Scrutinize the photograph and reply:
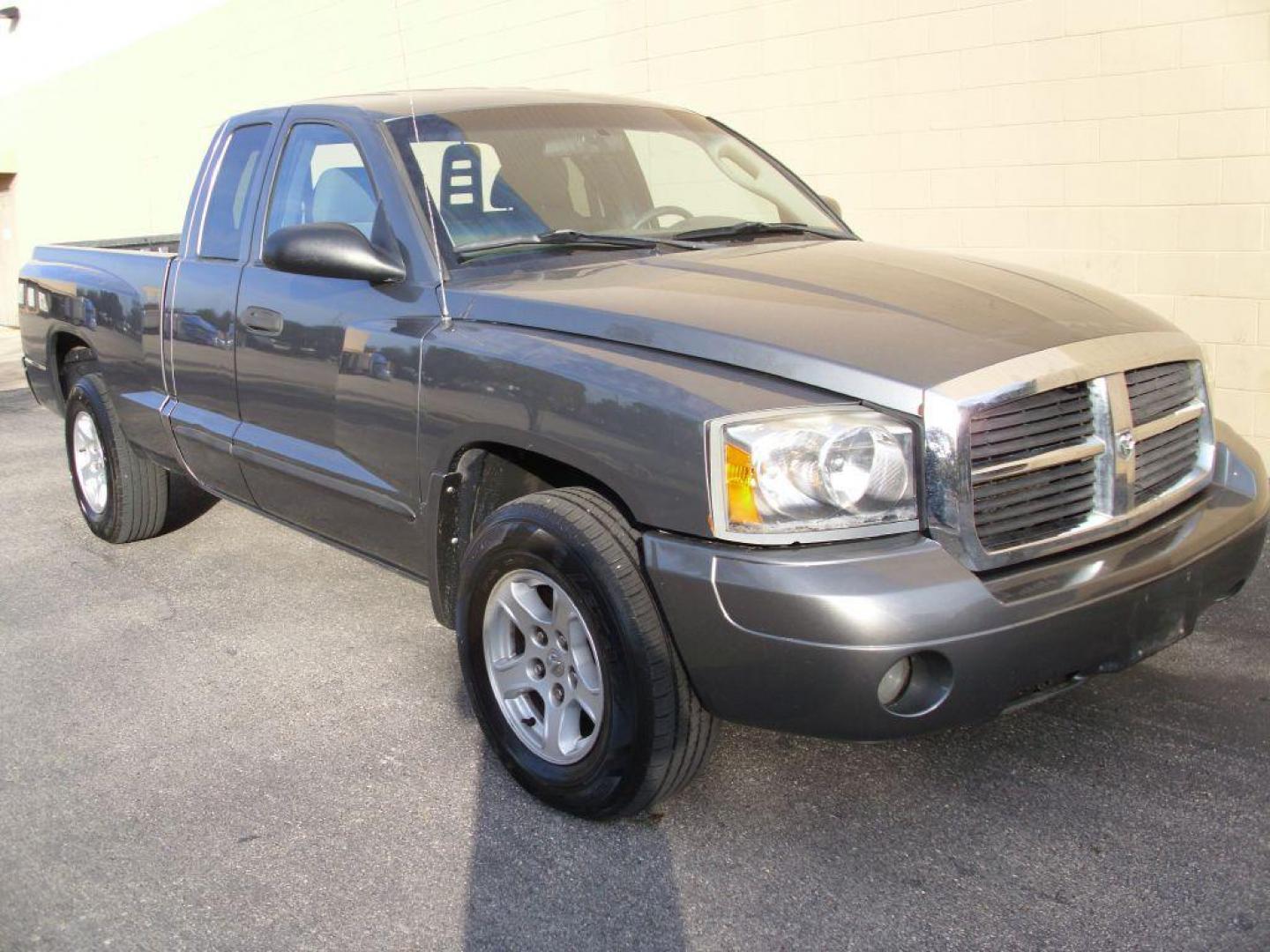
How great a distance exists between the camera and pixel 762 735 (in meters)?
3.90

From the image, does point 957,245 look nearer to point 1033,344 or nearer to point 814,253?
point 814,253

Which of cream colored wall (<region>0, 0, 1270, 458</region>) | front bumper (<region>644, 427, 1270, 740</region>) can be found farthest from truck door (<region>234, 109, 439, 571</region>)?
cream colored wall (<region>0, 0, 1270, 458</region>)

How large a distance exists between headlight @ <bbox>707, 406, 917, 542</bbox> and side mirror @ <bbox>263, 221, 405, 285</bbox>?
140cm

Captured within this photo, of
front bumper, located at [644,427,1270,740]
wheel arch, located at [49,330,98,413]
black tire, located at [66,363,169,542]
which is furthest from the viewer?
wheel arch, located at [49,330,98,413]

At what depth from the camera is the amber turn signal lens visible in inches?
118

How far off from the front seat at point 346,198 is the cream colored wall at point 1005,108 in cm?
316

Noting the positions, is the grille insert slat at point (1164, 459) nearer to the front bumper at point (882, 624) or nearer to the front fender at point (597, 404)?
the front bumper at point (882, 624)

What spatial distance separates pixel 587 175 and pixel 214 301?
4.73 feet

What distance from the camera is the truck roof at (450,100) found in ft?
14.7

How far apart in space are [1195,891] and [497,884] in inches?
62.4

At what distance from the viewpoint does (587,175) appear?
446 cm

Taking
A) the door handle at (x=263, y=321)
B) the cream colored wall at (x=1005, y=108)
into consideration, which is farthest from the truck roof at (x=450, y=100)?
the cream colored wall at (x=1005, y=108)

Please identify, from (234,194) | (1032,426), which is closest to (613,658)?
(1032,426)

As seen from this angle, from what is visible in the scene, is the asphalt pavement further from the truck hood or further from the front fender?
the truck hood
